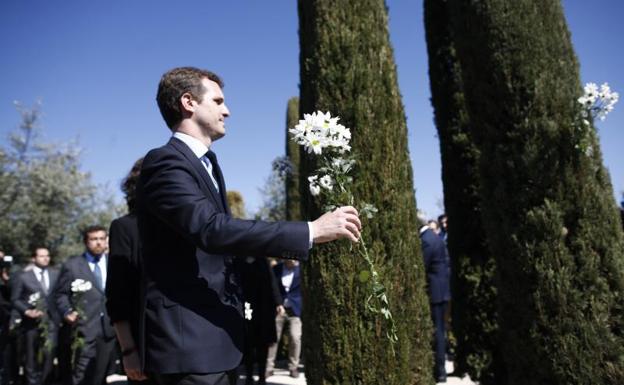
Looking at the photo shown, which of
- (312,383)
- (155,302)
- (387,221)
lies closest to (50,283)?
(312,383)

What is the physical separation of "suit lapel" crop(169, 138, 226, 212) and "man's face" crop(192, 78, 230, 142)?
0.49ft

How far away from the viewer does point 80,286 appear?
6.96 metres

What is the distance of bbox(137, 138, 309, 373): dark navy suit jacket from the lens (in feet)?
7.13

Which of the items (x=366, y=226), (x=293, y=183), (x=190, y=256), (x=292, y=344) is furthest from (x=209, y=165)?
(x=293, y=183)

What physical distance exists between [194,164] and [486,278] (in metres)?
5.26

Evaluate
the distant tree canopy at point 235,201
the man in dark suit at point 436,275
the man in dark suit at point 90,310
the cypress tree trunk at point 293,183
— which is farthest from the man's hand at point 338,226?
the cypress tree trunk at point 293,183

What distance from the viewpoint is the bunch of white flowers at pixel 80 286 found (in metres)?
6.93

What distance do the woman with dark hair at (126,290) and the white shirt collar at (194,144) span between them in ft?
3.88

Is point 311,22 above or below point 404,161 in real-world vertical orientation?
above

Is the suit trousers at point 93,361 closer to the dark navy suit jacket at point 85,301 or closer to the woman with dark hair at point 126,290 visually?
the dark navy suit jacket at point 85,301

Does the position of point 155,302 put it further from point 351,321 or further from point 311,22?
point 311,22

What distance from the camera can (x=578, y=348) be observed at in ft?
14.4

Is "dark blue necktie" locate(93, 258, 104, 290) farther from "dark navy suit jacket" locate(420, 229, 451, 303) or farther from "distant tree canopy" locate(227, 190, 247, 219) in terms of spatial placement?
"dark navy suit jacket" locate(420, 229, 451, 303)

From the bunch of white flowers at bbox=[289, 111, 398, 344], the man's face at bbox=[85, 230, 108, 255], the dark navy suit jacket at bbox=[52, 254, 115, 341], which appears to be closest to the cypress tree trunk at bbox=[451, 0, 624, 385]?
the bunch of white flowers at bbox=[289, 111, 398, 344]
